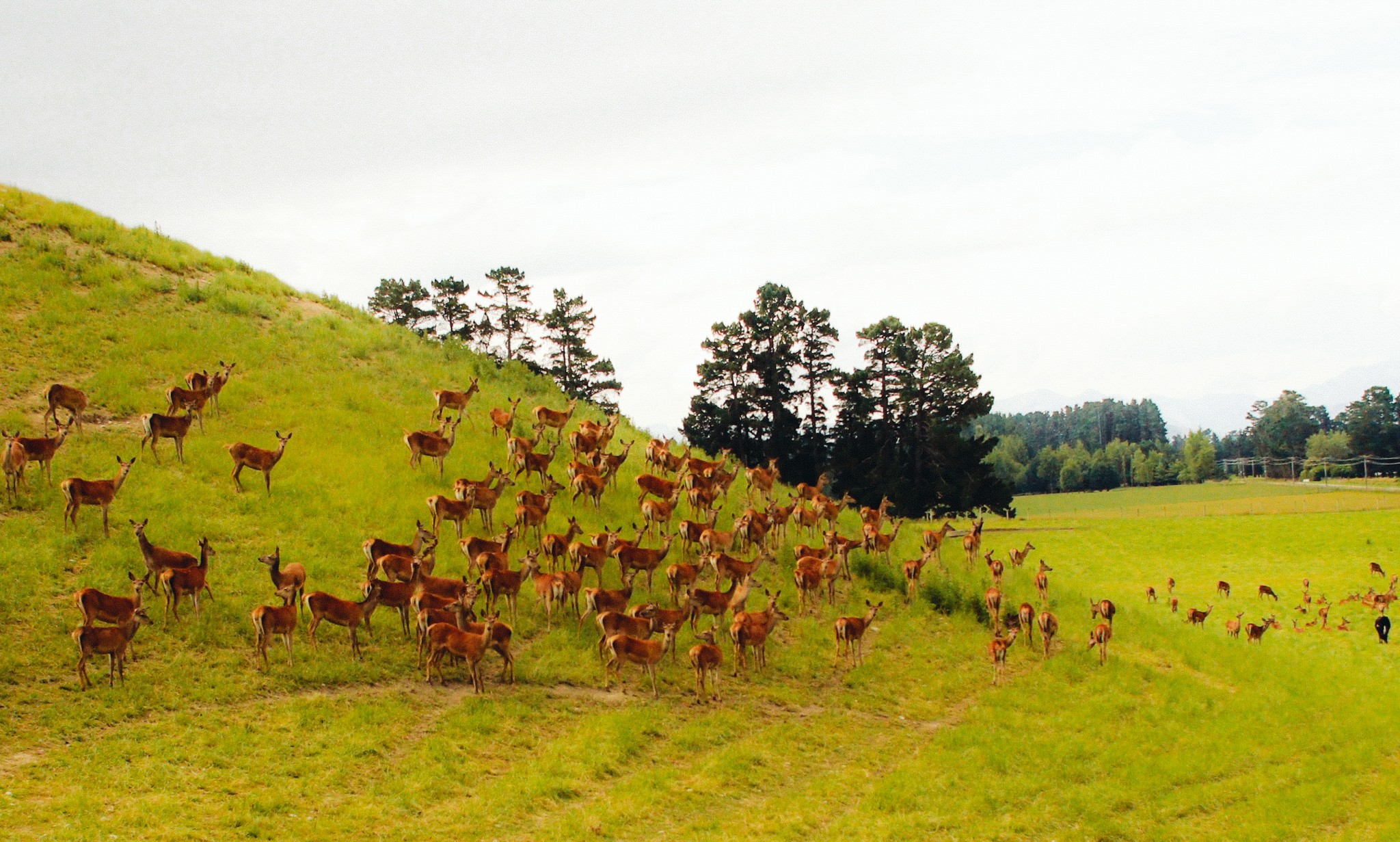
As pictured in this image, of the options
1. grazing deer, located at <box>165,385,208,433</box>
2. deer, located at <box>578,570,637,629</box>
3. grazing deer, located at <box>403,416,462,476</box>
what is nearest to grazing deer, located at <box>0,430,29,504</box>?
grazing deer, located at <box>165,385,208,433</box>

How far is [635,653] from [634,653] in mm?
13

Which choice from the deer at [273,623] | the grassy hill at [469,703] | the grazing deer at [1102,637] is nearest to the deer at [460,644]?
the grassy hill at [469,703]

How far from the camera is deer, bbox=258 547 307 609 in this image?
1716 cm

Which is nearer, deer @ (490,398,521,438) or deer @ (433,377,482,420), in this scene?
deer @ (433,377,482,420)

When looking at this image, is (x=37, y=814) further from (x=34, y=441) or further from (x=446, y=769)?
(x=34, y=441)

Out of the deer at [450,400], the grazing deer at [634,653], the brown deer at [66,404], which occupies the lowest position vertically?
the grazing deer at [634,653]

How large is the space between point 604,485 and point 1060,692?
43.9 feet

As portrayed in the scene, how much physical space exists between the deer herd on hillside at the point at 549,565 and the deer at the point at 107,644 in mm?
25

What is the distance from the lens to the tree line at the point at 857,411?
65.9 meters

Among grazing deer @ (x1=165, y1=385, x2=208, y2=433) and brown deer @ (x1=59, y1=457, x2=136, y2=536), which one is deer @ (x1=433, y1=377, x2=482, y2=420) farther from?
brown deer @ (x1=59, y1=457, x2=136, y2=536)

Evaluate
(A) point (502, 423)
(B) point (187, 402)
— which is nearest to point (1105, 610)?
(A) point (502, 423)

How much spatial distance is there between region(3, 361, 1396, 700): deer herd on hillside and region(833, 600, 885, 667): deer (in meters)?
0.04

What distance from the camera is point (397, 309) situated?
7244 cm

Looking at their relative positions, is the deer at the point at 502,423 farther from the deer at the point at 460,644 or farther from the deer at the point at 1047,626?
the deer at the point at 1047,626
